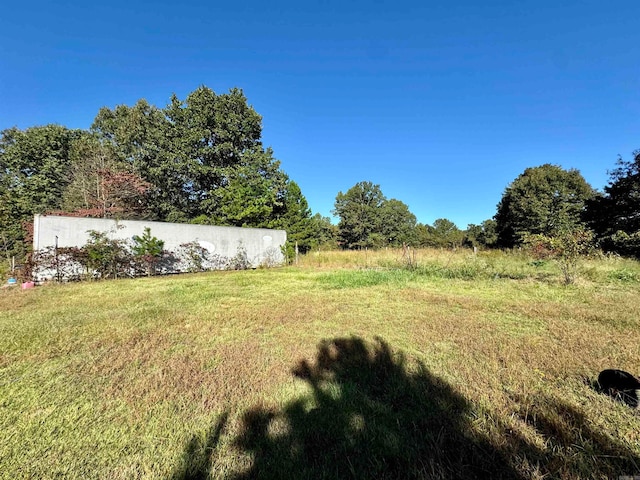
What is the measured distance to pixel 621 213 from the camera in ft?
53.4

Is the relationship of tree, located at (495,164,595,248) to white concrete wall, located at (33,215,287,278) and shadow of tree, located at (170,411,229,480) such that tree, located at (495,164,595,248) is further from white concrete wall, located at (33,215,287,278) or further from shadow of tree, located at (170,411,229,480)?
shadow of tree, located at (170,411,229,480)

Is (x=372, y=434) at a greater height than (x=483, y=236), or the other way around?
(x=483, y=236)

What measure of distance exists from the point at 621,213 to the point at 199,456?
24.2m

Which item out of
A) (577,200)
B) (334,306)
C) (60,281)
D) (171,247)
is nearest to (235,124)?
(171,247)

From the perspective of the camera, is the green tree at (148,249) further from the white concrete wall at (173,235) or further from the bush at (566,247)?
the bush at (566,247)

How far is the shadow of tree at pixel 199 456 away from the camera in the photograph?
135 cm

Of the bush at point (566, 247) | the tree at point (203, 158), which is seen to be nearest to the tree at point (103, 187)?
the tree at point (203, 158)

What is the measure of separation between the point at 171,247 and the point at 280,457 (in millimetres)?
11096

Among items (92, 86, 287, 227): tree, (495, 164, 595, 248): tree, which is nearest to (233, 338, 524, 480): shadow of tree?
(92, 86, 287, 227): tree

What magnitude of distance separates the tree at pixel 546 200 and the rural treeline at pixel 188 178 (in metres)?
0.08

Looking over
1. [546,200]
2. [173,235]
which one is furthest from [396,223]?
[173,235]

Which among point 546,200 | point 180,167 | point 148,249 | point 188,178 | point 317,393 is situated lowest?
point 317,393

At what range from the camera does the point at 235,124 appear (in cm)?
2064

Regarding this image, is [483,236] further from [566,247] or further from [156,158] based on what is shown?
[156,158]
